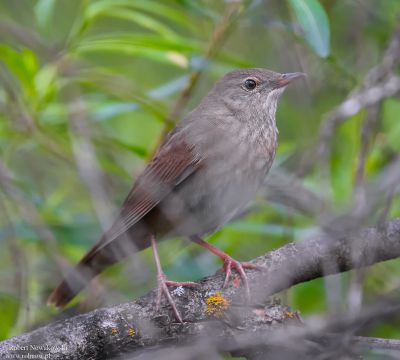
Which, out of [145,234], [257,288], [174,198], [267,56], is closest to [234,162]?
[174,198]

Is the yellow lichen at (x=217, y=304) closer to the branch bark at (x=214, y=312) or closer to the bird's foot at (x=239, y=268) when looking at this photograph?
the branch bark at (x=214, y=312)

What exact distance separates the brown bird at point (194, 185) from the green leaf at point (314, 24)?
3.39ft

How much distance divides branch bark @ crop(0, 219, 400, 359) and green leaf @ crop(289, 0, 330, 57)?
101cm

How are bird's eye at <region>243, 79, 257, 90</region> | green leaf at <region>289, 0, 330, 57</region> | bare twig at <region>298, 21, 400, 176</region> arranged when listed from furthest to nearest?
bird's eye at <region>243, 79, 257, 90</region> < bare twig at <region>298, 21, 400, 176</region> < green leaf at <region>289, 0, 330, 57</region>

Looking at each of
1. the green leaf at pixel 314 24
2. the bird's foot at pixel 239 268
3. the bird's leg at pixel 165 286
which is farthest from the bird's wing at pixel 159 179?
the green leaf at pixel 314 24

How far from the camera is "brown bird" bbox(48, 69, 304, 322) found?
5105 mm

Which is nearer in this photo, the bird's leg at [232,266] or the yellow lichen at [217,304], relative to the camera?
the yellow lichen at [217,304]

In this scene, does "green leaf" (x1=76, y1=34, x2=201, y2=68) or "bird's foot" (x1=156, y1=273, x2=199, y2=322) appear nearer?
"bird's foot" (x1=156, y1=273, x2=199, y2=322)

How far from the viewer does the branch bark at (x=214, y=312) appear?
360 centimetres

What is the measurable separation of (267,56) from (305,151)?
172 cm

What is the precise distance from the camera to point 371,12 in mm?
5727

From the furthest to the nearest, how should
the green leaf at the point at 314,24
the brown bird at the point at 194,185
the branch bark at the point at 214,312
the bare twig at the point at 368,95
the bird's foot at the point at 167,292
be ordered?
the brown bird at the point at 194,185 → the bare twig at the point at 368,95 → the green leaf at the point at 314,24 → the bird's foot at the point at 167,292 → the branch bark at the point at 214,312

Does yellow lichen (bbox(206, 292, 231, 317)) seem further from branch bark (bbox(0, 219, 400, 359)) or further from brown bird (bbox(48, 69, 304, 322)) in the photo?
brown bird (bbox(48, 69, 304, 322))

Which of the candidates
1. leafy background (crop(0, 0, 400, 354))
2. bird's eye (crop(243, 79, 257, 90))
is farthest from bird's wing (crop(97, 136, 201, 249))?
bird's eye (crop(243, 79, 257, 90))
